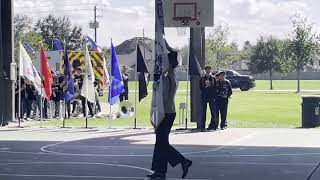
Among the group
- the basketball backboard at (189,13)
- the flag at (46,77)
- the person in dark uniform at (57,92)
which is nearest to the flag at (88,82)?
the flag at (46,77)

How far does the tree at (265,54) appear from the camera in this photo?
7912 centimetres

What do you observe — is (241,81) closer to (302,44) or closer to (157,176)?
(302,44)

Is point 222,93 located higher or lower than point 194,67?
lower

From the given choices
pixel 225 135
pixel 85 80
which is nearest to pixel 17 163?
pixel 225 135

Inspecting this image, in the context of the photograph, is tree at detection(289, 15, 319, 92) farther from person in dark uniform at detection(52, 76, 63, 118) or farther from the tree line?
person in dark uniform at detection(52, 76, 63, 118)

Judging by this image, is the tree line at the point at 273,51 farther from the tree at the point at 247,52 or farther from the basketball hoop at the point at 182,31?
the basketball hoop at the point at 182,31

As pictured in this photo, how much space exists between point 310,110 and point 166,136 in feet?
41.5

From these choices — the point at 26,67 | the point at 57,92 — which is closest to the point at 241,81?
the point at 57,92

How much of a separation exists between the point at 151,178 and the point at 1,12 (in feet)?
50.6

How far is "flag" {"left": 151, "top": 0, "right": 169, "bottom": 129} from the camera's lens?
37.8ft

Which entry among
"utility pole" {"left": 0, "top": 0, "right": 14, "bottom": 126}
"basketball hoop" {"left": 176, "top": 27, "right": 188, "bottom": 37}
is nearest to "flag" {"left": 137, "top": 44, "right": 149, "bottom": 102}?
"basketball hoop" {"left": 176, "top": 27, "right": 188, "bottom": 37}

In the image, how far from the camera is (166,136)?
11.7 meters

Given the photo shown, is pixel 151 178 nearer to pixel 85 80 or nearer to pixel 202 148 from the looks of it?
pixel 202 148

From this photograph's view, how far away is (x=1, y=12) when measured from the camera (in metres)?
25.4
